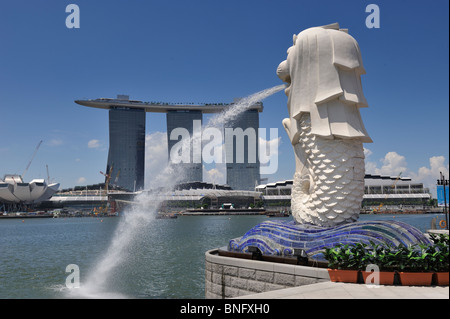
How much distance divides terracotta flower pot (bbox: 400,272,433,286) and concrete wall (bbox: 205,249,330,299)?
1.59 meters

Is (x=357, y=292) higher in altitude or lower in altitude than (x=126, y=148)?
lower

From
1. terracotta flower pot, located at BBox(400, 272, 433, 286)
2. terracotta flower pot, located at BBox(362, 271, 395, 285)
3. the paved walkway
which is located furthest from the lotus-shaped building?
terracotta flower pot, located at BBox(400, 272, 433, 286)

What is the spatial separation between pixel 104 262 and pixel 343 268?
17717mm

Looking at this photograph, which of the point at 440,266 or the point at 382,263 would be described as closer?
the point at 440,266

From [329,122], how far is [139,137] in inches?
5684

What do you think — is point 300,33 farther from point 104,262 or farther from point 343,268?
point 104,262

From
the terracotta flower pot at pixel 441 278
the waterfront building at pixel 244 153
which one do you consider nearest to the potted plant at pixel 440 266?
the terracotta flower pot at pixel 441 278

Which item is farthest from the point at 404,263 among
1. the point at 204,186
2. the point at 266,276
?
the point at 204,186

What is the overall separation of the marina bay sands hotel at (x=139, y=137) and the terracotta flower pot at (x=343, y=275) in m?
133

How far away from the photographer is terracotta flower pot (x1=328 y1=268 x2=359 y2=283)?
8.55 metres

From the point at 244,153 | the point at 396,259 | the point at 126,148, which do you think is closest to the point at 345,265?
the point at 396,259

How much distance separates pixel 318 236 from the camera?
11.7m

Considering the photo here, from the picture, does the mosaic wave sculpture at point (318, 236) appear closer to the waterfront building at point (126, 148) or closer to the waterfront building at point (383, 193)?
the waterfront building at point (383, 193)

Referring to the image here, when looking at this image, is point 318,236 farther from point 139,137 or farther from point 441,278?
point 139,137
